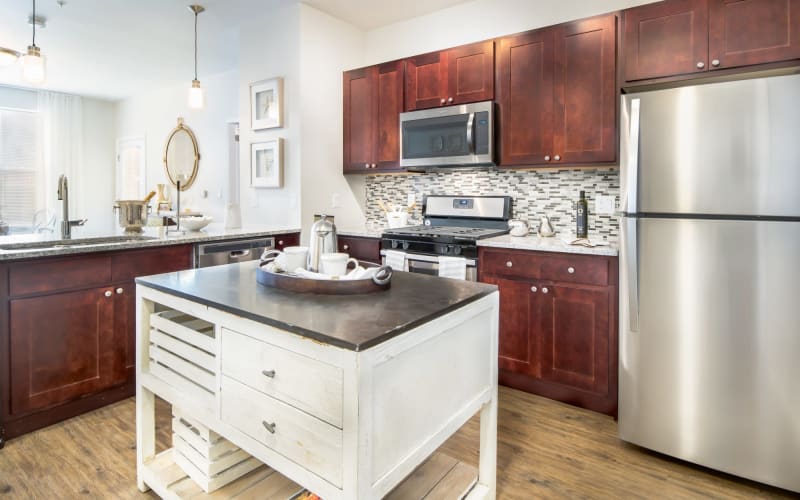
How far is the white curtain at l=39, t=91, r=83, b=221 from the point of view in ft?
21.7

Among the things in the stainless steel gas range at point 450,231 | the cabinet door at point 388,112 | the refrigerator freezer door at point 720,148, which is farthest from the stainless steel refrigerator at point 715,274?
the cabinet door at point 388,112

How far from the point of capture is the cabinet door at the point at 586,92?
2.66 metres

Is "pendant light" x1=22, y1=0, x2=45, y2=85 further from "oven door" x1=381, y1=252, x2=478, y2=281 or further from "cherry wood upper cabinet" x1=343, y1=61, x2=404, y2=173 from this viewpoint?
"oven door" x1=381, y1=252, x2=478, y2=281

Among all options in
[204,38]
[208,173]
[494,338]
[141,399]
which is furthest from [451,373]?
[208,173]

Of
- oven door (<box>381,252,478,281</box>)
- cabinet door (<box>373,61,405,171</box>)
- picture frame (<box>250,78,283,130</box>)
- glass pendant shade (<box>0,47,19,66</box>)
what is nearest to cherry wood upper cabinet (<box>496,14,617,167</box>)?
oven door (<box>381,252,478,281</box>)

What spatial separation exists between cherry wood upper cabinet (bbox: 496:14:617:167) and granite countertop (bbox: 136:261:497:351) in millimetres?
1586

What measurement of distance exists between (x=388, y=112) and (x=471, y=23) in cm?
91

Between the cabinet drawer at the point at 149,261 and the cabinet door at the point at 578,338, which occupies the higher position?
the cabinet drawer at the point at 149,261

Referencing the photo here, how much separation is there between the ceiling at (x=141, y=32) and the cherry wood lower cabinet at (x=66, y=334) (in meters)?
2.23

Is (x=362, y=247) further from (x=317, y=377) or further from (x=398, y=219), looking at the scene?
(x=317, y=377)

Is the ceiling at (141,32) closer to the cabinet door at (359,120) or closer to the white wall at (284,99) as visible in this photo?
the white wall at (284,99)

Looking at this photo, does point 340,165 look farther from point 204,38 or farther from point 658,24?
point 658,24

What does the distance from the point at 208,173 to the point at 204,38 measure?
6.19ft

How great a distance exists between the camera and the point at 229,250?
124 inches
